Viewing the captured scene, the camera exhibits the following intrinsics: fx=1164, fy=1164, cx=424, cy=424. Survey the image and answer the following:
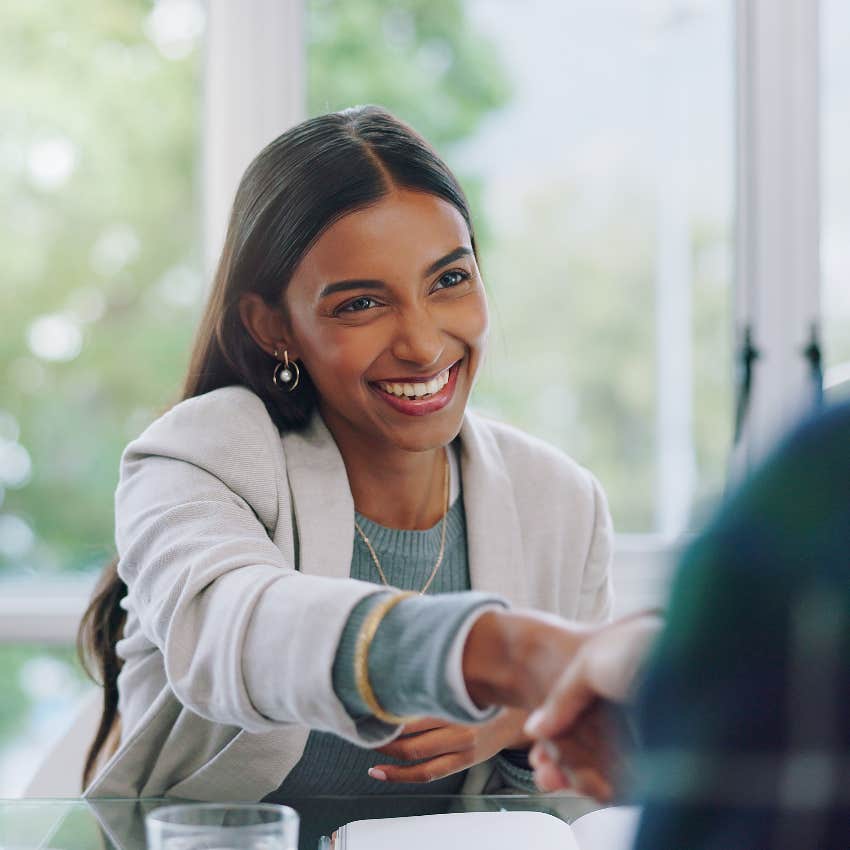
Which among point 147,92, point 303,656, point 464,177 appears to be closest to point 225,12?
point 147,92

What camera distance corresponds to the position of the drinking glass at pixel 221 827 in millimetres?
708

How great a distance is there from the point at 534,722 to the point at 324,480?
0.68m

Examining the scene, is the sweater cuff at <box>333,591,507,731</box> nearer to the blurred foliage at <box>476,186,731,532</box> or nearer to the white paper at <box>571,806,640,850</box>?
the white paper at <box>571,806,640,850</box>

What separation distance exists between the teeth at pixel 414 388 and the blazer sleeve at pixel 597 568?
0.34 meters

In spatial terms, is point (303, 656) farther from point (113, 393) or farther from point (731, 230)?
point (113, 393)

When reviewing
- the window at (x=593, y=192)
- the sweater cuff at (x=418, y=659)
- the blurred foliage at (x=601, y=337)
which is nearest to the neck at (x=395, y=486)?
the sweater cuff at (x=418, y=659)

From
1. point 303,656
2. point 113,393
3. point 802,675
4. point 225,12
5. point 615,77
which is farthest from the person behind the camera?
point 113,393

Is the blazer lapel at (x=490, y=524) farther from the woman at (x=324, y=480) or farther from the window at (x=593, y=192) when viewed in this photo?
the window at (x=593, y=192)

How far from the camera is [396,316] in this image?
125 centimetres

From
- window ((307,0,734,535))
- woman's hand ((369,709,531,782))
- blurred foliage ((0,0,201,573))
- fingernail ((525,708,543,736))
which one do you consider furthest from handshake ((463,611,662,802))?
blurred foliage ((0,0,201,573))

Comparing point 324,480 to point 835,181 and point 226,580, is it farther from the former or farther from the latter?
point 835,181

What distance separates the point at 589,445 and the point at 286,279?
1543mm

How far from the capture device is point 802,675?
1.54 feet

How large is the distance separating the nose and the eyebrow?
1.7 inches
